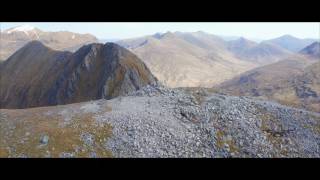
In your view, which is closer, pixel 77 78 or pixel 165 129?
pixel 165 129

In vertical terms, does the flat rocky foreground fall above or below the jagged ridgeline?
above

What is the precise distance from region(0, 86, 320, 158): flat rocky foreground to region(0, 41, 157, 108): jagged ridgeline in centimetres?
3833

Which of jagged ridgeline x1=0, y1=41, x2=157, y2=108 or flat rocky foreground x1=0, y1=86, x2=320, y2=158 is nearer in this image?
flat rocky foreground x1=0, y1=86, x2=320, y2=158

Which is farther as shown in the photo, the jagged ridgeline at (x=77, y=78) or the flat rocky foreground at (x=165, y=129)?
the jagged ridgeline at (x=77, y=78)

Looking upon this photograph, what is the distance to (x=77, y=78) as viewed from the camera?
285ft

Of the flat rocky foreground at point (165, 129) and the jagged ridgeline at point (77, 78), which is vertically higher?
the flat rocky foreground at point (165, 129)

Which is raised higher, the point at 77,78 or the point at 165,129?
the point at 165,129

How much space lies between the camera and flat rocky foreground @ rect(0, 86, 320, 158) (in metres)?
28.8

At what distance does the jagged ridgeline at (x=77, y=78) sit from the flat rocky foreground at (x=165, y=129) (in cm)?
3833

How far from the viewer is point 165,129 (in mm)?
30609

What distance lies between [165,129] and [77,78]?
59529 mm

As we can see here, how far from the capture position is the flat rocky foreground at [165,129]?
2880cm
